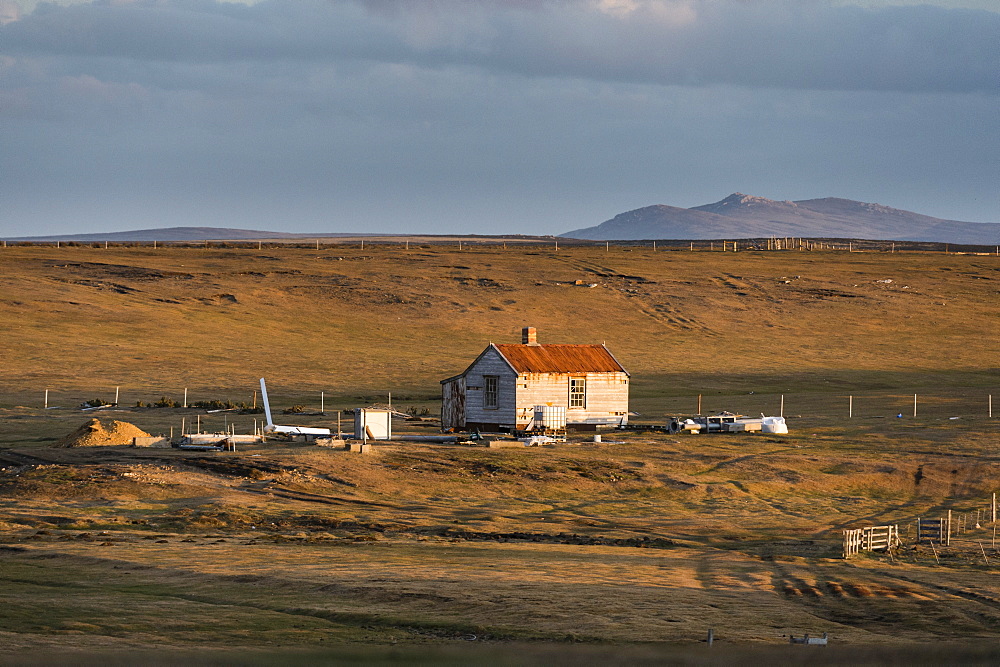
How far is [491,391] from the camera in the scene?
4916 cm

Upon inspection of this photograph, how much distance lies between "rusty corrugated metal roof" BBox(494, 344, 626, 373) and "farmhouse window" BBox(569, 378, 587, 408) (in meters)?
0.41

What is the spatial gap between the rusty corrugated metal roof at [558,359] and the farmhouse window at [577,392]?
0.41m

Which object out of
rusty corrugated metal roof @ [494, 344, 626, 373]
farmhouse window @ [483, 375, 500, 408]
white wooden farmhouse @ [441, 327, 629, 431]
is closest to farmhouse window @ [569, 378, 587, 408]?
white wooden farmhouse @ [441, 327, 629, 431]

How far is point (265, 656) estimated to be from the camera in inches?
Result: 169

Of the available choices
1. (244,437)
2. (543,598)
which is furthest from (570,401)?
(543,598)

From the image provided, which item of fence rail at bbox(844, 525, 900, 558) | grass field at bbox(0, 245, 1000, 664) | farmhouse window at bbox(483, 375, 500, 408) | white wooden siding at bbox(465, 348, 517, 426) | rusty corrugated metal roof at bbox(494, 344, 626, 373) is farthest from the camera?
rusty corrugated metal roof at bbox(494, 344, 626, 373)

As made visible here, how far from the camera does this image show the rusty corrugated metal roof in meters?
49.1

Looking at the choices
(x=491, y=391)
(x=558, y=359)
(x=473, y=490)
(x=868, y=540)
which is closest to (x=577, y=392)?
(x=558, y=359)

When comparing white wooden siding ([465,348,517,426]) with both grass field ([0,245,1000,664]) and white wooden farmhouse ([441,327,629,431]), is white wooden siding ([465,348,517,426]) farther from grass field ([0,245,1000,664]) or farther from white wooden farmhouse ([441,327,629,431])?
grass field ([0,245,1000,664])

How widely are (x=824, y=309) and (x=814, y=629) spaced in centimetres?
8745

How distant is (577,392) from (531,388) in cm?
270

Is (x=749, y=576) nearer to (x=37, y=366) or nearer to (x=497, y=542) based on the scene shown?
(x=497, y=542)

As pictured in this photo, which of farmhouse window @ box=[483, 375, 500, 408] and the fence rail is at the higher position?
farmhouse window @ box=[483, 375, 500, 408]

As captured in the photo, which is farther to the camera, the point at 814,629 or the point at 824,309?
the point at 824,309
